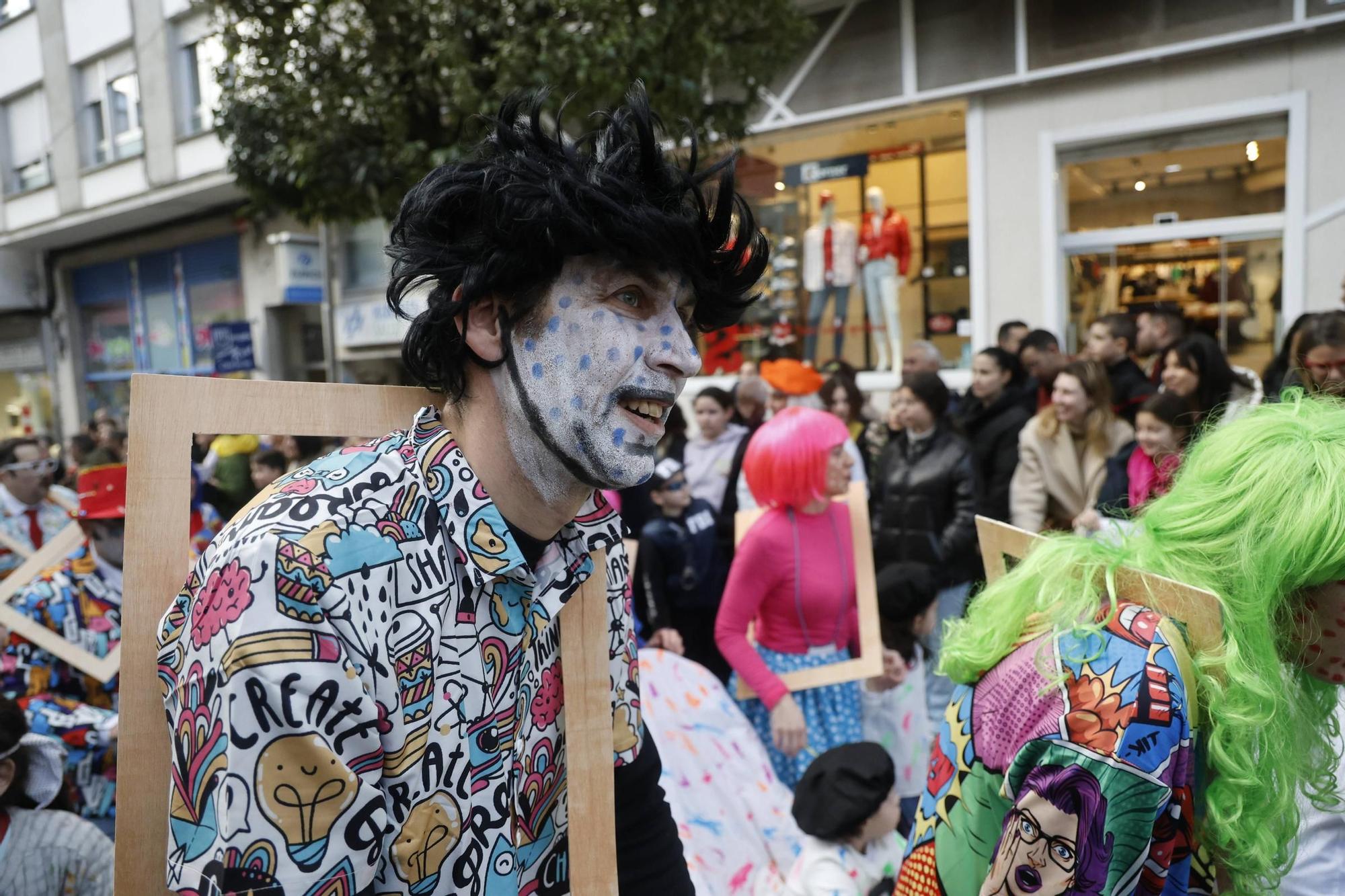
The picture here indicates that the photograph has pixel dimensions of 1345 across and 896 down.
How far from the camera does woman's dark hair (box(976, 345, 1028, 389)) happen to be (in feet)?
18.0

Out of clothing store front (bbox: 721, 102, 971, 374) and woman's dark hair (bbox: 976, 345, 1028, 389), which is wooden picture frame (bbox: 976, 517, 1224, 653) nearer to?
woman's dark hair (bbox: 976, 345, 1028, 389)

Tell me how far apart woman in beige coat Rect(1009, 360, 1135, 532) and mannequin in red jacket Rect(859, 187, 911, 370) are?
5105 mm

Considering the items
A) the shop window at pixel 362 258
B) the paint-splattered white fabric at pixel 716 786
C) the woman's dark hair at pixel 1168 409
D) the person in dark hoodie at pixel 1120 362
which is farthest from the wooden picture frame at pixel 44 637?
the shop window at pixel 362 258

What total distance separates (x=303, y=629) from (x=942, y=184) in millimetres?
9367

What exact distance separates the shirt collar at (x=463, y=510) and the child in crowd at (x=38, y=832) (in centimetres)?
173

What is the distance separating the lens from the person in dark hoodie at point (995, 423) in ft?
16.6

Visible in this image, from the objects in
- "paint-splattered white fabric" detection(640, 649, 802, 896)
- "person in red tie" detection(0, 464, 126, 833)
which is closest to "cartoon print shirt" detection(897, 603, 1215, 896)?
"paint-splattered white fabric" detection(640, 649, 802, 896)

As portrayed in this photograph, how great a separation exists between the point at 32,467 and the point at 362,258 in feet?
32.3

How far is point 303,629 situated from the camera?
3.42 ft

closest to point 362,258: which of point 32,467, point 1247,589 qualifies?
point 32,467

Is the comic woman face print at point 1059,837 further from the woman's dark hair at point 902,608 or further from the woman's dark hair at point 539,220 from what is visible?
the woman's dark hair at point 902,608

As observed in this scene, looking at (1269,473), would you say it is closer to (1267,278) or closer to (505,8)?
(505,8)

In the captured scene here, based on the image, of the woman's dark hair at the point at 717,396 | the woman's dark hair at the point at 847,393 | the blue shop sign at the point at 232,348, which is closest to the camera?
the woman's dark hair at the point at 717,396

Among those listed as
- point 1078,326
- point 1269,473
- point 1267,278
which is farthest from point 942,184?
point 1269,473
